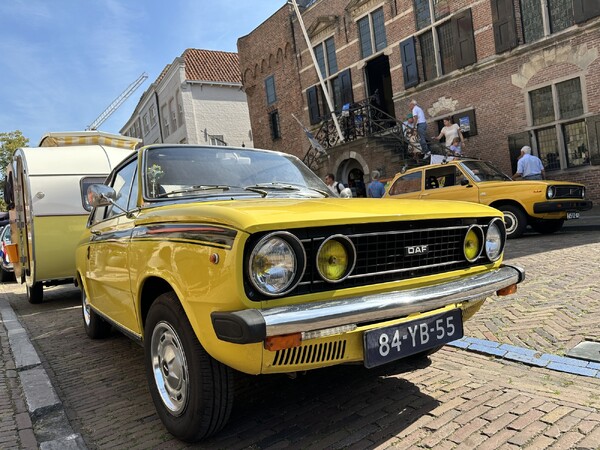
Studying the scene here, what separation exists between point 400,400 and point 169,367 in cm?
140

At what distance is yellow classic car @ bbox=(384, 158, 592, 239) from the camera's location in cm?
901

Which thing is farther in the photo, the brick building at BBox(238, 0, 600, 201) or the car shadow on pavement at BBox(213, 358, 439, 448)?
the brick building at BBox(238, 0, 600, 201)

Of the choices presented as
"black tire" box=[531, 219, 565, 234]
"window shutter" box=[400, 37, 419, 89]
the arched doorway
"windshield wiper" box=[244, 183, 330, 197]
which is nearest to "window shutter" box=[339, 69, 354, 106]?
"window shutter" box=[400, 37, 419, 89]

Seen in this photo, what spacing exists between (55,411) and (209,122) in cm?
2856

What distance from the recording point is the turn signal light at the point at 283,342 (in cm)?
200

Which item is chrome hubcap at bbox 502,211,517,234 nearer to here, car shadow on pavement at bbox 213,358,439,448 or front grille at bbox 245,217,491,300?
car shadow on pavement at bbox 213,358,439,448

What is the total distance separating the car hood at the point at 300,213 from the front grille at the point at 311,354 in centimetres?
56

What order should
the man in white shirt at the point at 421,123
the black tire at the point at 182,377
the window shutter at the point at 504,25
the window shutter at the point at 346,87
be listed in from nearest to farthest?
the black tire at the point at 182,377, the window shutter at the point at 504,25, the man in white shirt at the point at 421,123, the window shutter at the point at 346,87

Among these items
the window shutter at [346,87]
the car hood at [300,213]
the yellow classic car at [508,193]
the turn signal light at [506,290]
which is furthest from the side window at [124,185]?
the window shutter at [346,87]

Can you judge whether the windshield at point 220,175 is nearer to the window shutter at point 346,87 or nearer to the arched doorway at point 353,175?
the arched doorway at point 353,175

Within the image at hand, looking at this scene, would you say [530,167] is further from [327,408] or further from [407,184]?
[327,408]

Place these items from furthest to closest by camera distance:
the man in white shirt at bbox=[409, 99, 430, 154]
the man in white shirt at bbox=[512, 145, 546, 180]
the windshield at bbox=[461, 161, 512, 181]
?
the man in white shirt at bbox=[409, 99, 430, 154], the man in white shirt at bbox=[512, 145, 546, 180], the windshield at bbox=[461, 161, 512, 181]

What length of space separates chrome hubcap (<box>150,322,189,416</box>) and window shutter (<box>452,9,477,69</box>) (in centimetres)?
1437

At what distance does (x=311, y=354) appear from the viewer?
2152mm
